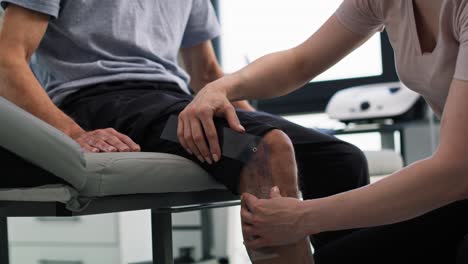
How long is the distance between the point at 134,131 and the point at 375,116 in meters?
1.57

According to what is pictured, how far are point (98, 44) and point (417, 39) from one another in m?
0.66

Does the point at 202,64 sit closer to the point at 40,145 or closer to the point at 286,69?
the point at 286,69

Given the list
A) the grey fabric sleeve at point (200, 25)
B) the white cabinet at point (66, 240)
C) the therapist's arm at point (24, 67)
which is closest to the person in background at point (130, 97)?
the therapist's arm at point (24, 67)

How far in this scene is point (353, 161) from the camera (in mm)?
1331

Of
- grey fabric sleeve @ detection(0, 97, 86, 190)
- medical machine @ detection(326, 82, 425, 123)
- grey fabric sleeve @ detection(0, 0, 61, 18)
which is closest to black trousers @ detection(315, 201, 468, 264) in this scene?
grey fabric sleeve @ detection(0, 97, 86, 190)

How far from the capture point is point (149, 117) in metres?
1.22

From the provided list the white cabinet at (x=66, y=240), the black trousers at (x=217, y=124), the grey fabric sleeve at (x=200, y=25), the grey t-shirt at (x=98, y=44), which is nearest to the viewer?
the black trousers at (x=217, y=124)

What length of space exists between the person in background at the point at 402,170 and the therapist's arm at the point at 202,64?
17.3 inches

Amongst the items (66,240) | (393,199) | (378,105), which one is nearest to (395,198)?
(393,199)

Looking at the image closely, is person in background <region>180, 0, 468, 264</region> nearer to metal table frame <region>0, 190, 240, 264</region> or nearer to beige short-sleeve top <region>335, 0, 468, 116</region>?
beige short-sleeve top <region>335, 0, 468, 116</region>

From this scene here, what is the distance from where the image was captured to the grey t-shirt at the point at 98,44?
134 cm

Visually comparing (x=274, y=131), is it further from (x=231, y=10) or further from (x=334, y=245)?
(x=231, y=10)

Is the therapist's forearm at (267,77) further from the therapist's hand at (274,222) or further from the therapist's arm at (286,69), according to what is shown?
the therapist's hand at (274,222)

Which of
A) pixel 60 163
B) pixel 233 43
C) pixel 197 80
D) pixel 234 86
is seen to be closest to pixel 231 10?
pixel 233 43
